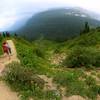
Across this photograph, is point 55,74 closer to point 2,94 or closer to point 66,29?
point 2,94

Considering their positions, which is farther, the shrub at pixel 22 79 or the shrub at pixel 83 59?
the shrub at pixel 83 59

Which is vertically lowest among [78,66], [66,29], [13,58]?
[66,29]

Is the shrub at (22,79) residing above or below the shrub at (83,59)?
above

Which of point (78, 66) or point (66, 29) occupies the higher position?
point (78, 66)

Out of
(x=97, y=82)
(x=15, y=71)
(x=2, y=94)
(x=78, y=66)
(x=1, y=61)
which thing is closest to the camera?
(x=2, y=94)

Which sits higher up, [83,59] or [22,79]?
[22,79]

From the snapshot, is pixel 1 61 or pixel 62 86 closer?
pixel 62 86

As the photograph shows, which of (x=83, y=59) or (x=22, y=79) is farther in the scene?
(x=83, y=59)

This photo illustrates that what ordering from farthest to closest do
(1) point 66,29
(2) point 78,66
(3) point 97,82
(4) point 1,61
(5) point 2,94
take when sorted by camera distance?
(1) point 66,29
(2) point 78,66
(4) point 1,61
(3) point 97,82
(5) point 2,94

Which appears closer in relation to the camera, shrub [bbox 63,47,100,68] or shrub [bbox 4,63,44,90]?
shrub [bbox 4,63,44,90]

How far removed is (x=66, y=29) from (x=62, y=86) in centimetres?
17726

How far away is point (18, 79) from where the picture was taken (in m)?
16.9

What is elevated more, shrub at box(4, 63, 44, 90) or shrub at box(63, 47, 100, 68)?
shrub at box(4, 63, 44, 90)

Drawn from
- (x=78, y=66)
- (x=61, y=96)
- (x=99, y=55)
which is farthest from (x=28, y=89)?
(x=99, y=55)
